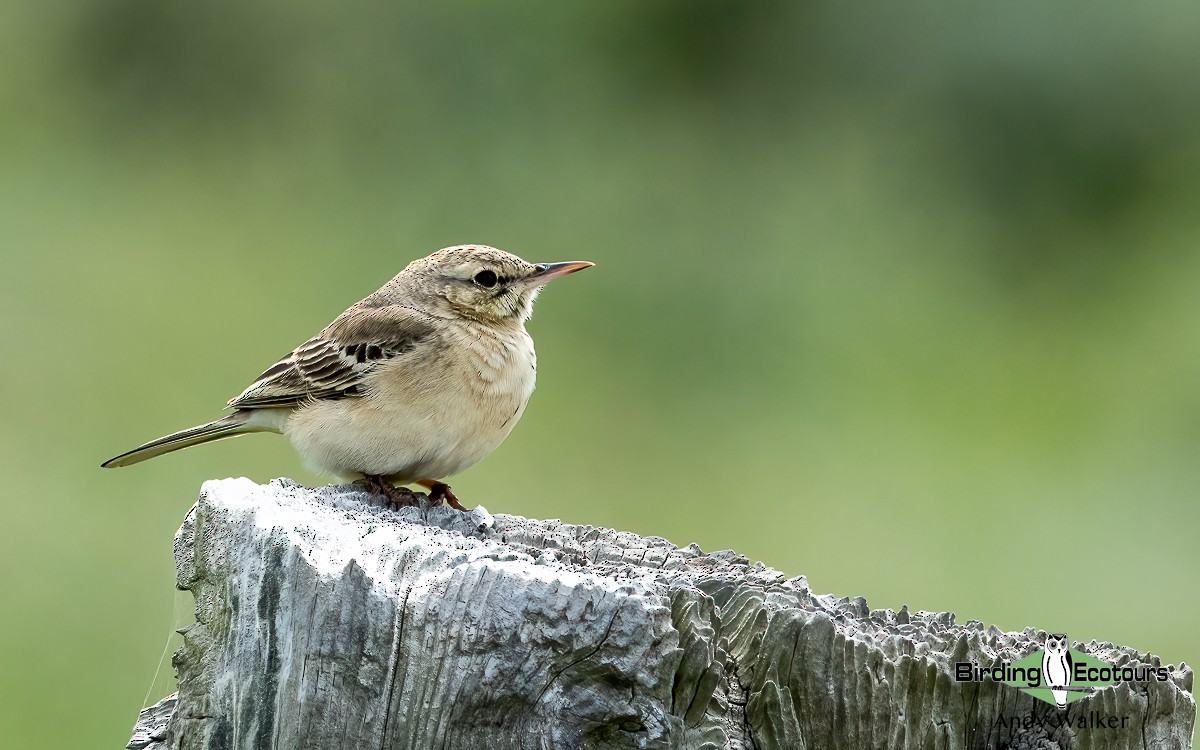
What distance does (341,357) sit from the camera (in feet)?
18.8

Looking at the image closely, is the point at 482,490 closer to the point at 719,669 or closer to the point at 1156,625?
the point at 1156,625

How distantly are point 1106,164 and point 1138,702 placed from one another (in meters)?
10.2

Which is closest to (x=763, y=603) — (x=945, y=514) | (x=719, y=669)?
(x=719, y=669)

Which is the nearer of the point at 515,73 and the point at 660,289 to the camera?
the point at 660,289

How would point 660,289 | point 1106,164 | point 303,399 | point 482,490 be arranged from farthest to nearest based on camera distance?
point 1106,164
point 660,289
point 482,490
point 303,399

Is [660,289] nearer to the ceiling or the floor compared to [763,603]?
nearer to the ceiling

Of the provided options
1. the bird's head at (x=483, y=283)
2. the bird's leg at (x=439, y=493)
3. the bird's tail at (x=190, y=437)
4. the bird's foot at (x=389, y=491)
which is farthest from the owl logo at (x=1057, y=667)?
the bird's tail at (x=190, y=437)

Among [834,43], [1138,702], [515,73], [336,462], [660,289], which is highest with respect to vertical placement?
[834,43]

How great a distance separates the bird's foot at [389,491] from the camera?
4986 mm

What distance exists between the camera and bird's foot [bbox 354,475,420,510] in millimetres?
4986

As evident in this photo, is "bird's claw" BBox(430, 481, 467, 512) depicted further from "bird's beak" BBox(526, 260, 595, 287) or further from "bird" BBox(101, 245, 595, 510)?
"bird's beak" BBox(526, 260, 595, 287)

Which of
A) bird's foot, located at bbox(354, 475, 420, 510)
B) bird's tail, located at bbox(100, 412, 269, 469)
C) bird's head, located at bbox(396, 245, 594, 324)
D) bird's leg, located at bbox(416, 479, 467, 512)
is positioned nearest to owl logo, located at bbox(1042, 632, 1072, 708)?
bird's foot, located at bbox(354, 475, 420, 510)

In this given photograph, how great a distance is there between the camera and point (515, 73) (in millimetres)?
12398

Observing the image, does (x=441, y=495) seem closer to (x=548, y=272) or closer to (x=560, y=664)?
(x=548, y=272)
